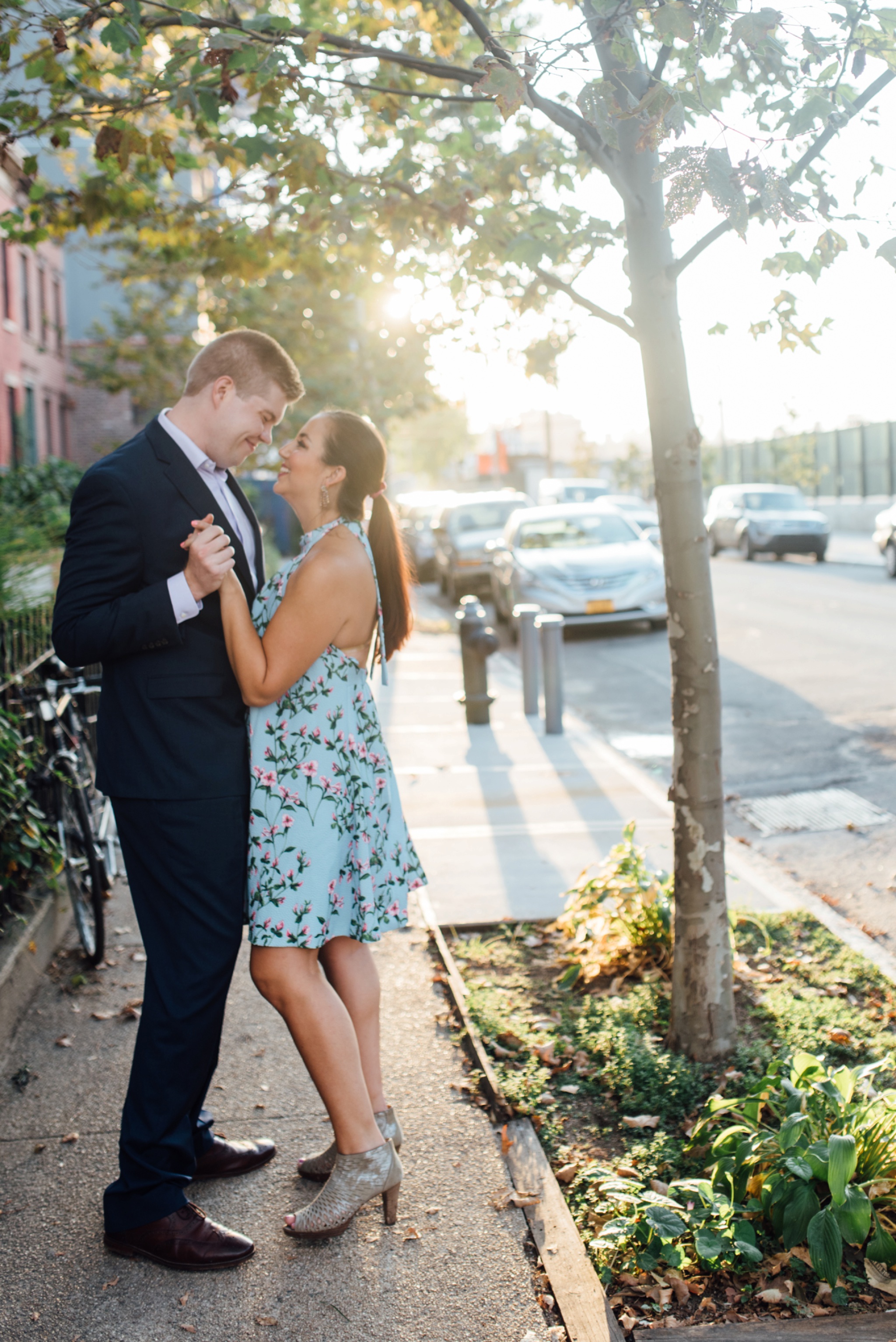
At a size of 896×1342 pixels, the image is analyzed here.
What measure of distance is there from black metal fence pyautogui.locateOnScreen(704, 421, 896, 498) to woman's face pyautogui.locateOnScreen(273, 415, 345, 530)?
3693 centimetres

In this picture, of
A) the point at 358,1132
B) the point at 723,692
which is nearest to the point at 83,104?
the point at 358,1132

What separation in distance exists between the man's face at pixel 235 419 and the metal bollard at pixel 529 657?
7262 millimetres

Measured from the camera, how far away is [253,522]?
11.2ft

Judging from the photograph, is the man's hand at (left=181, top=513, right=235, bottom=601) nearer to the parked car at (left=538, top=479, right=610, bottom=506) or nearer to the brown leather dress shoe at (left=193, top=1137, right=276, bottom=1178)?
the brown leather dress shoe at (left=193, top=1137, right=276, bottom=1178)

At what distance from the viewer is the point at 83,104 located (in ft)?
14.8

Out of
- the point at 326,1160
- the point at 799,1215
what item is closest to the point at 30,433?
the point at 326,1160

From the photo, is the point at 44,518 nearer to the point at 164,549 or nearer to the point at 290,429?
the point at 164,549

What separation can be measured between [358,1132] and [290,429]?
19123 millimetres

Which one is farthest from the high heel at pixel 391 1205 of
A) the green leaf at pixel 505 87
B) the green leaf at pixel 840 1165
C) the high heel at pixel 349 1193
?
the green leaf at pixel 505 87

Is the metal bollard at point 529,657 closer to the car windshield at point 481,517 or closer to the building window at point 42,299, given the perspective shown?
the car windshield at point 481,517

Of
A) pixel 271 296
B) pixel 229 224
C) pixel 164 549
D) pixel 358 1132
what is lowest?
pixel 358 1132

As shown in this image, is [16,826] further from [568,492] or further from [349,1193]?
[568,492]

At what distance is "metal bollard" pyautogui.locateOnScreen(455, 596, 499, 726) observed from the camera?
32.2 feet

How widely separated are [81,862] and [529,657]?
603 cm
